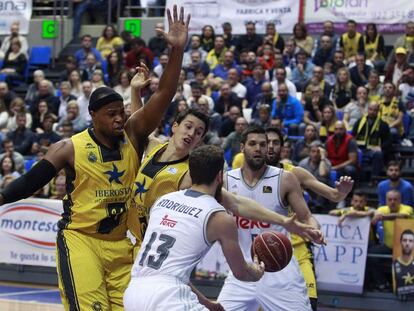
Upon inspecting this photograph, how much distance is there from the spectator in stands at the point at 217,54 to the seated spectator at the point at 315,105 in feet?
8.94

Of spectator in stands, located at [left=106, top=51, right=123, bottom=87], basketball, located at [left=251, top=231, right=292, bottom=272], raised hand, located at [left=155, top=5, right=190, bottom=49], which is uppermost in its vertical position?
raised hand, located at [left=155, top=5, right=190, bottom=49]

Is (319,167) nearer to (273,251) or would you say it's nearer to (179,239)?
(273,251)

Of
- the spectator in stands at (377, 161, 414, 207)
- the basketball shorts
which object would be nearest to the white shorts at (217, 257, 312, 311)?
the basketball shorts

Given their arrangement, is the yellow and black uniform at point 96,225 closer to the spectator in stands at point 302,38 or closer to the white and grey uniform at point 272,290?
the white and grey uniform at point 272,290

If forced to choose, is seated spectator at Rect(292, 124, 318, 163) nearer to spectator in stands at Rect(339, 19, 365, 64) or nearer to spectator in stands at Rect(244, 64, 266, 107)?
spectator in stands at Rect(244, 64, 266, 107)

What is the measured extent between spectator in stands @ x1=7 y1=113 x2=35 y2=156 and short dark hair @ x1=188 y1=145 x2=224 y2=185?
11.7 meters

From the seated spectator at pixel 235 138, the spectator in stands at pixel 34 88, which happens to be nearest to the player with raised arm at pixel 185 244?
the seated spectator at pixel 235 138

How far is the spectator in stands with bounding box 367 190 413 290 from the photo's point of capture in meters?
13.3

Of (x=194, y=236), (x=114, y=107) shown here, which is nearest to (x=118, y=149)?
(x=114, y=107)

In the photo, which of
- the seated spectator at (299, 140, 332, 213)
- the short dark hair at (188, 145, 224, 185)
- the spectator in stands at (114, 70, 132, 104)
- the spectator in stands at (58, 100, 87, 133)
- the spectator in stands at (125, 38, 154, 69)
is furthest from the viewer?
the spectator in stands at (125, 38, 154, 69)

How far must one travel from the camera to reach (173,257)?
6.02 m

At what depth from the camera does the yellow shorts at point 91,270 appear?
22.4 feet

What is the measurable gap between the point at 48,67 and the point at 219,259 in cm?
954

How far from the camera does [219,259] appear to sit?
45.7 feet
